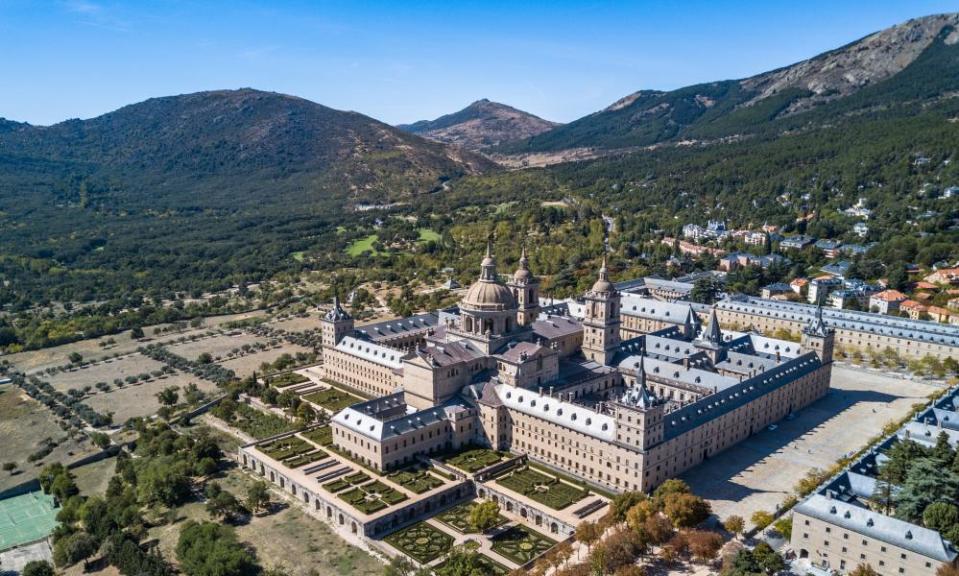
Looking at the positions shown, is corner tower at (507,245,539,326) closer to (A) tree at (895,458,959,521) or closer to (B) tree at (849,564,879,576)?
(A) tree at (895,458,959,521)

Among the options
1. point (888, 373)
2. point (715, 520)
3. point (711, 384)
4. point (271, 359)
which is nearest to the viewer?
point (715, 520)

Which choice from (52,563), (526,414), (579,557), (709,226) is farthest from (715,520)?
(709,226)

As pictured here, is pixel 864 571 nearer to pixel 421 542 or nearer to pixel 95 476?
pixel 421 542

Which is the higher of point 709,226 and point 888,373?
point 709,226

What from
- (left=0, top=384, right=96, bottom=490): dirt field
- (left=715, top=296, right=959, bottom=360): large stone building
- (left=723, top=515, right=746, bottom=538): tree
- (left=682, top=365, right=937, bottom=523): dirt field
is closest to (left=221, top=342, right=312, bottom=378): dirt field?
(left=0, top=384, right=96, bottom=490): dirt field

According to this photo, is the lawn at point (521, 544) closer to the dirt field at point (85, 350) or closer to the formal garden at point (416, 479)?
the formal garden at point (416, 479)

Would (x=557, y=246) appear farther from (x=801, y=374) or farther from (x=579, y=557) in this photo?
(x=579, y=557)

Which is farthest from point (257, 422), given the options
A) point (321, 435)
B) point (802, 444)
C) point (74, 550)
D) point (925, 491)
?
point (925, 491)
